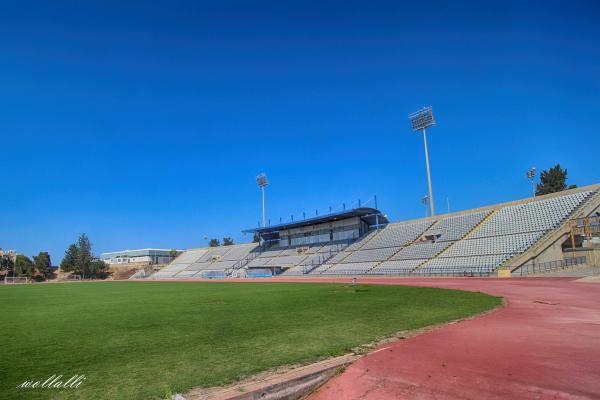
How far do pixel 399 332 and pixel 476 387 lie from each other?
3.67 metres

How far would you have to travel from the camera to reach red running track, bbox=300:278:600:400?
497 centimetres

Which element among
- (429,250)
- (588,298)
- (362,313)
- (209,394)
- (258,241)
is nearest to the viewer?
(209,394)

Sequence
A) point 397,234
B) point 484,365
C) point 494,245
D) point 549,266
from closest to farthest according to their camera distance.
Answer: point 484,365
point 549,266
point 494,245
point 397,234

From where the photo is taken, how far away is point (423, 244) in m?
44.5

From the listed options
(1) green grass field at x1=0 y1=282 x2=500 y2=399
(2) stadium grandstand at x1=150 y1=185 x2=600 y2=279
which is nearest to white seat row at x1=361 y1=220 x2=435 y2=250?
(2) stadium grandstand at x1=150 y1=185 x2=600 y2=279

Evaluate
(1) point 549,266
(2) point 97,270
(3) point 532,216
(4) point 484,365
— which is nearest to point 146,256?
(2) point 97,270

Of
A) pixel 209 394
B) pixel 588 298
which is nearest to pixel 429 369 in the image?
pixel 209 394

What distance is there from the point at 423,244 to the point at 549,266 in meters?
16.0

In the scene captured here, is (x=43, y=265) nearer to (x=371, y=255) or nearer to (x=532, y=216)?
(x=371, y=255)

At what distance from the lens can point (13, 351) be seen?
7656 millimetres

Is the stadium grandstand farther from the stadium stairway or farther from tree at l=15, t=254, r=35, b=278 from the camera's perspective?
tree at l=15, t=254, r=35, b=278

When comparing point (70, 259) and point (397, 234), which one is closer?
point (397, 234)

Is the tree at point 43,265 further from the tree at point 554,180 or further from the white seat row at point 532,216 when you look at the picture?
the tree at point 554,180

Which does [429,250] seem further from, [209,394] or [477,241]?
[209,394]
